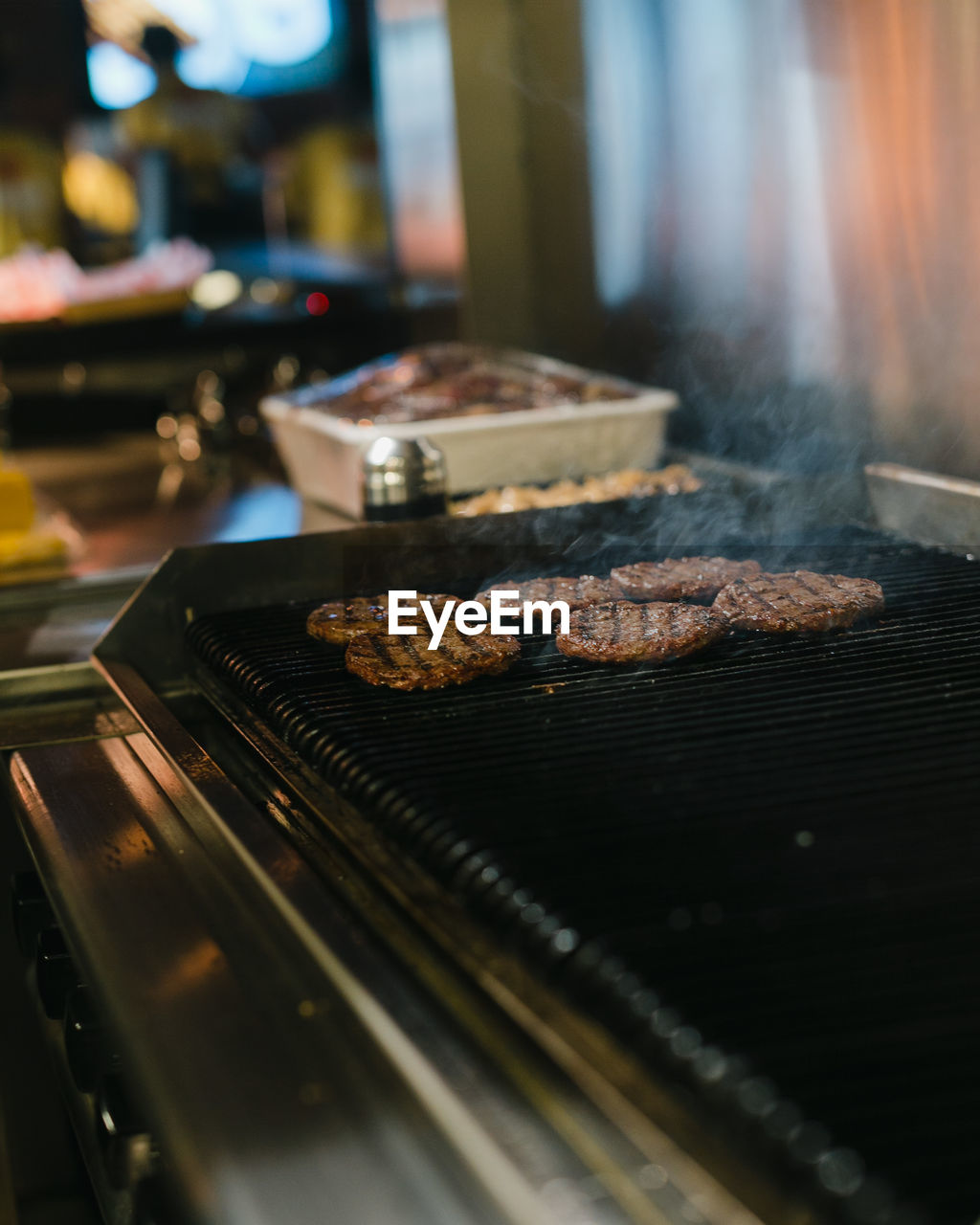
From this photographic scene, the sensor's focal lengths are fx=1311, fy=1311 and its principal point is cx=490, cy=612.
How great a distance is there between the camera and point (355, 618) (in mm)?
2049

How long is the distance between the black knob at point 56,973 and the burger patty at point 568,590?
2.69 ft

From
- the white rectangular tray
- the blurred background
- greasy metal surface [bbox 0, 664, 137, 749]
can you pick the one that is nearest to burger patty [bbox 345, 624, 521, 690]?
greasy metal surface [bbox 0, 664, 137, 749]

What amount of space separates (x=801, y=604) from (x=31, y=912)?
1218 mm

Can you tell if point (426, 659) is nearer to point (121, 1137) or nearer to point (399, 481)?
point (121, 1137)

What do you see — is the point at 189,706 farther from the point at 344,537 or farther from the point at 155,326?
the point at 155,326

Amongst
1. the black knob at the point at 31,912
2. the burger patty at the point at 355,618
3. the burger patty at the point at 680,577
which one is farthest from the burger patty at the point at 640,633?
the black knob at the point at 31,912

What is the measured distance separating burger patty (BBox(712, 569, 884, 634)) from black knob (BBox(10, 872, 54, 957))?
3.55 feet

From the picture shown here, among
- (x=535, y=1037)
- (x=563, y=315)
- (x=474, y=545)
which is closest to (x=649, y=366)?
(x=563, y=315)

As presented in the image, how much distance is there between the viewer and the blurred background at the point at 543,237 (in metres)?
2.69

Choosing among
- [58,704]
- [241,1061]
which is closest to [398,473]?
[58,704]

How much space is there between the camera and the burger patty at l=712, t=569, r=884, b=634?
1.93m

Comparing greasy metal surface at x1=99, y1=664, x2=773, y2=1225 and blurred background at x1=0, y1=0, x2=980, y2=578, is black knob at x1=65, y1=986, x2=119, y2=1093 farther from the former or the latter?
blurred background at x1=0, y1=0, x2=980, y2=578

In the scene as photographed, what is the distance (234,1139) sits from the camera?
98 centimetres

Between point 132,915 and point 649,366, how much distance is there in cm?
282
